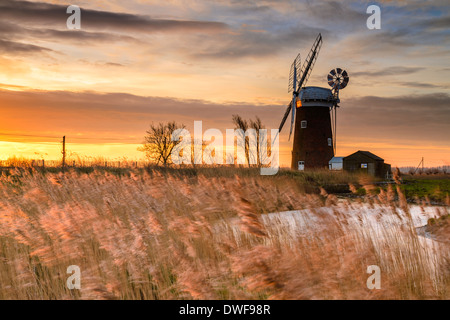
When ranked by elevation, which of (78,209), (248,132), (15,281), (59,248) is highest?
(248,132)

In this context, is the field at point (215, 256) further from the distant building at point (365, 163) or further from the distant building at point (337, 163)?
the distant building at point (337, 163)

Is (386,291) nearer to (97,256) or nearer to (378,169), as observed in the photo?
(97,256)

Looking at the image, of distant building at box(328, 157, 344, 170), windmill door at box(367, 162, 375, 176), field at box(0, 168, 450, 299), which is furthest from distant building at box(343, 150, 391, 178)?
field at box(0, 168, 450, 299)

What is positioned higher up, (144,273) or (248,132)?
(248,132)

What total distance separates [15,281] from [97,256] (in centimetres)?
107

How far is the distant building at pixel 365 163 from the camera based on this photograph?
3559 centimetres

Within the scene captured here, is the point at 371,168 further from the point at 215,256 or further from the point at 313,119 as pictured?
the point at 215,256

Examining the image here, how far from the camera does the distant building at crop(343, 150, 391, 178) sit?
117 feet

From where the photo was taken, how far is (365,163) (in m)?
35.8

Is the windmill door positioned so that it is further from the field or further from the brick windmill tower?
the field

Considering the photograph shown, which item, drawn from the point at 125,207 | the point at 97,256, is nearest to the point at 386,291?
the point at 97,256

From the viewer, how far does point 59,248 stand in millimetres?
5742

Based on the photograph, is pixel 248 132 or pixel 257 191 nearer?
pixel 257 191
